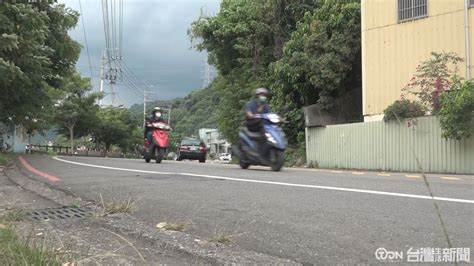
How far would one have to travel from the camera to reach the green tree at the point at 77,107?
44219 millimetres

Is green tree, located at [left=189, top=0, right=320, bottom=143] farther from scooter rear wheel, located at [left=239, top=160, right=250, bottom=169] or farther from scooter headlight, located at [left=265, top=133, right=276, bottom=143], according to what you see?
scooter headlight, located at [left=265, top=133, right=276, bottom=143]

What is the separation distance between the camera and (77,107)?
44.4 m

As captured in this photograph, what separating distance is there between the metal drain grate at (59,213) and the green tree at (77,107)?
3945 cm

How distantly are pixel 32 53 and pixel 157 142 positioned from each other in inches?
170

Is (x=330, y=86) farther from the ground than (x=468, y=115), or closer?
farther from the ground

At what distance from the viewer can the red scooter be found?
1519 centimetres

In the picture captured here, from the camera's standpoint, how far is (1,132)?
119 ft

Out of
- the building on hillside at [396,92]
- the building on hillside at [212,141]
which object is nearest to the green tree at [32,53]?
the building on hillside at [396,92]

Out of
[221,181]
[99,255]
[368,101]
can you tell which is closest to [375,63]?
[368,101]

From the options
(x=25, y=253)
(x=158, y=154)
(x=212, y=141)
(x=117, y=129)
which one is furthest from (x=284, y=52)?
(x=212, y=141)

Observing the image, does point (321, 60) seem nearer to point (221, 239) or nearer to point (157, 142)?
point (157, 142)

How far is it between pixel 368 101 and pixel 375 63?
1.49 meters

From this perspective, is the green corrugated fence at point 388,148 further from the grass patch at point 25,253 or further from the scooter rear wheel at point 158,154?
the grass patch at point 25,253

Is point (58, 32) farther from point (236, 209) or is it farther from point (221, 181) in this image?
point (236, 209)
